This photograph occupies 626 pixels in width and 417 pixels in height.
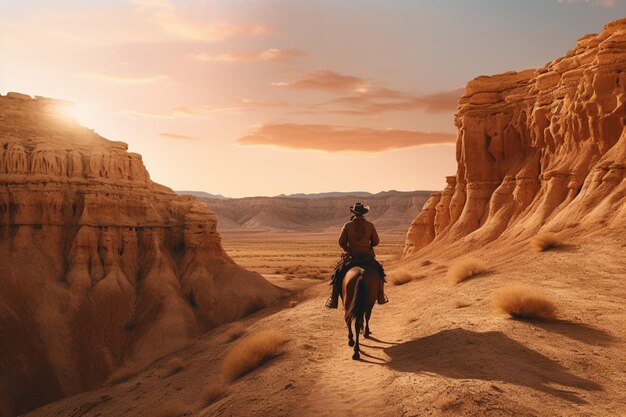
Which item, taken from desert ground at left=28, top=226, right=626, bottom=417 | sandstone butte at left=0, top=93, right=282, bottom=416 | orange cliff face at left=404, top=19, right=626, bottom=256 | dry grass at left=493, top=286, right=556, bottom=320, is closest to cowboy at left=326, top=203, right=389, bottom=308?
desert ground at left=28, top=226, right=626, bottom=417

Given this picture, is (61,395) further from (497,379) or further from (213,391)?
(497,379)

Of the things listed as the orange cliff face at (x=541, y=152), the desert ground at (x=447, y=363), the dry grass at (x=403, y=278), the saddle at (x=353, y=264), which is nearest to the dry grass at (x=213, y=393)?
the desert ground at (x=447, y=363)

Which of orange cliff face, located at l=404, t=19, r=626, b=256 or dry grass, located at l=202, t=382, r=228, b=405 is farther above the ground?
orange cliff face, located at l=404, t=19, r=626, b=256

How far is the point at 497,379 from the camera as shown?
26.5 ft

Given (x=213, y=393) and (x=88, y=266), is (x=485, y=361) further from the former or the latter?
(x=88, y=266)

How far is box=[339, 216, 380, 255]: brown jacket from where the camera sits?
479 inches

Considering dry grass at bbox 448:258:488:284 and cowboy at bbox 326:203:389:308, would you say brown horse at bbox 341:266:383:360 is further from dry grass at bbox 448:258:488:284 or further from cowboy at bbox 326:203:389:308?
dry grass at bbox 448:258:488:284

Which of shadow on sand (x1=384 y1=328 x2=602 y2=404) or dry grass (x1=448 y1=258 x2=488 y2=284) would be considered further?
dry grass (x1=448 y1=258 x2=488 y2=284)

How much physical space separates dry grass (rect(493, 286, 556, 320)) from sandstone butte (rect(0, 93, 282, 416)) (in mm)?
19459

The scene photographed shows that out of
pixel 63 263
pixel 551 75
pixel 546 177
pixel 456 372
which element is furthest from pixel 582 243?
pixel 63 263

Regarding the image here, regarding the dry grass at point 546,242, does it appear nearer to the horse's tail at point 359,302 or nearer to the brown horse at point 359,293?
the brown horse at point 359,293

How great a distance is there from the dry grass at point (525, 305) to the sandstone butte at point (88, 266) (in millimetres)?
19459

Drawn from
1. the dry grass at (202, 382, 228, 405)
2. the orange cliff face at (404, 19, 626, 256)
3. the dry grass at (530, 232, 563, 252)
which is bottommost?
the dry grass at (202, 382, 228, 405)

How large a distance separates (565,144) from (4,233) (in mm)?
32611
